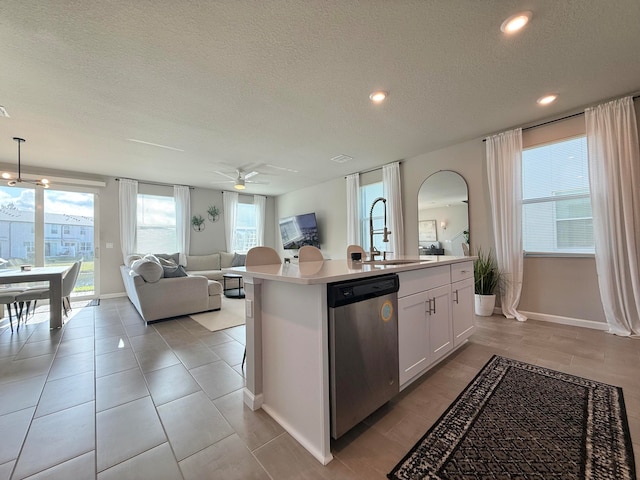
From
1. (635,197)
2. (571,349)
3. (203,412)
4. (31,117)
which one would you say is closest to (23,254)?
(31,117)

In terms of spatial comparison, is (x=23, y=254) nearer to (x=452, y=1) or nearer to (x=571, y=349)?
(x=452, y=1)

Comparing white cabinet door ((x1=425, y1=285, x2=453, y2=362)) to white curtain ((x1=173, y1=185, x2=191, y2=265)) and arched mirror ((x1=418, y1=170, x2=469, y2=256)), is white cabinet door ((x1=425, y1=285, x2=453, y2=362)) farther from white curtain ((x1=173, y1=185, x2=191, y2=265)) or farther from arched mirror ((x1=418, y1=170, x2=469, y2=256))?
white curtain ((x1=173, y1=185, x2=191, y2=265))

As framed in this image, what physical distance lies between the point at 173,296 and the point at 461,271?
372 centimetres

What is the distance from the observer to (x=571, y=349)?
95.9 inches

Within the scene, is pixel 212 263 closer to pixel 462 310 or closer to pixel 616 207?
pixel 462 310

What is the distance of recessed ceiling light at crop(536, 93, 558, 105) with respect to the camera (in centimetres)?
271

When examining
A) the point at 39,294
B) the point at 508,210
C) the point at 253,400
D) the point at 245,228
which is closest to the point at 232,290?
the point at 245,228

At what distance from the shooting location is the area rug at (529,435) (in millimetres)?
1155

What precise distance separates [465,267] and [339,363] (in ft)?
6.26

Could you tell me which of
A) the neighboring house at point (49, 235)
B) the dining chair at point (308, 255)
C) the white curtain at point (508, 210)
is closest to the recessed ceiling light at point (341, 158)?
the white curtain at point (508, 210)

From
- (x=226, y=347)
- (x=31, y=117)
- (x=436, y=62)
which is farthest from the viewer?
(x=31, y=117)

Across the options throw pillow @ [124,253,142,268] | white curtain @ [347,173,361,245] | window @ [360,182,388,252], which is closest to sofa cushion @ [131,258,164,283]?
throw pillow @ [124,253,142,268]

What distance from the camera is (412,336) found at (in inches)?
69.7

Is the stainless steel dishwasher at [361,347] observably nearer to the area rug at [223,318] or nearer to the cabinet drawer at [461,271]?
the cabinet drawer at [461,271]
